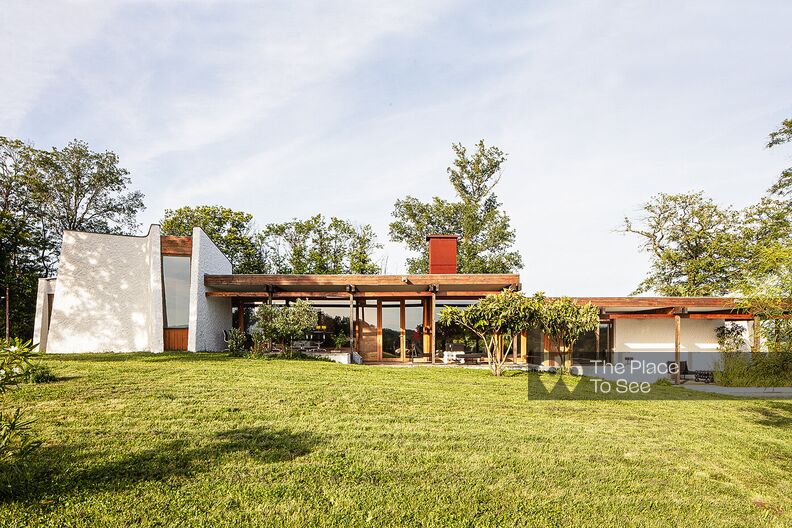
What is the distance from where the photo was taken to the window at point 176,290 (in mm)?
14742

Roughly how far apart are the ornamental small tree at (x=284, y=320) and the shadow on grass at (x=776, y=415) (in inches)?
435

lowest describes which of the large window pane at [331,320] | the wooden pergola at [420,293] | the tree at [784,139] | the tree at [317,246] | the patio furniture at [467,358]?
the patio furniture at [467,358]

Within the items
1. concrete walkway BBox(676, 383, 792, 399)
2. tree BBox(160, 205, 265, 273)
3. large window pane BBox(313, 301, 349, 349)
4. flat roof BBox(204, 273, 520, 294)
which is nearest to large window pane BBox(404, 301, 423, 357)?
flat roof BBox(204, 273, 520, 294)

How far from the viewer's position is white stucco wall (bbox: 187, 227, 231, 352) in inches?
571

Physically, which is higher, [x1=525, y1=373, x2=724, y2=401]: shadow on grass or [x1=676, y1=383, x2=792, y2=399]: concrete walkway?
[x1=525, y1=373, x2=724, y2=401]: shadow on grass

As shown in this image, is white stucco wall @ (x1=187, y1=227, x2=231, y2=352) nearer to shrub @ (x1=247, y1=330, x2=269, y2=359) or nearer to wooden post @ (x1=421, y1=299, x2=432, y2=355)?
shrub @ (x1=247, y1=330, x2=269, y2=359)

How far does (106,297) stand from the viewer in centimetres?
1452

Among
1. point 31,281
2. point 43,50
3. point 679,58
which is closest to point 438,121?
point 679,58

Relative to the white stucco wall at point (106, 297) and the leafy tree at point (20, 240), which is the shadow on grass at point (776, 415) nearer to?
the white stucco wall at point (106, 297)

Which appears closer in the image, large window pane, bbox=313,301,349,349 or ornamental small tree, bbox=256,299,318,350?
ornamental small tree, bbox=256,299,318,350

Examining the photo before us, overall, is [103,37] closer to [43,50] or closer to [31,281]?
[43,50]

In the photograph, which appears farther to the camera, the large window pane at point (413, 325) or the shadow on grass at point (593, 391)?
the large window pane at point (413, 325)

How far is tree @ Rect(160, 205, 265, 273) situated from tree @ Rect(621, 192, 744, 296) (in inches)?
963

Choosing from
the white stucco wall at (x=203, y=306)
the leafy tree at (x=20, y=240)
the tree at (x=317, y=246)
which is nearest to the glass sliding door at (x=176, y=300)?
the white stucco wall at (x=203, y=306)
